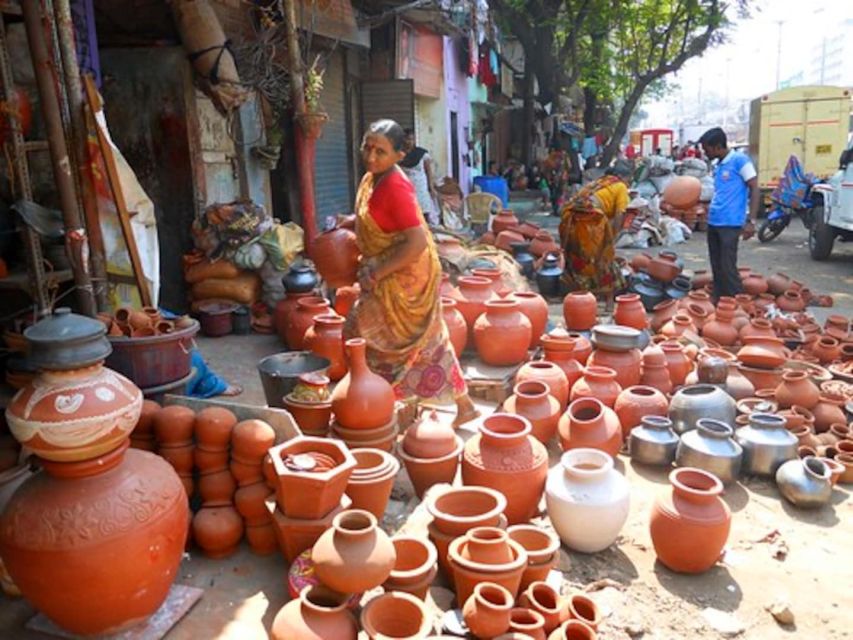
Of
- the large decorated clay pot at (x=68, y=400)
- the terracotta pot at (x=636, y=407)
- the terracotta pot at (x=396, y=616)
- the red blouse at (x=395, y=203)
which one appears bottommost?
the terracotta pot at (x=636, y=407)

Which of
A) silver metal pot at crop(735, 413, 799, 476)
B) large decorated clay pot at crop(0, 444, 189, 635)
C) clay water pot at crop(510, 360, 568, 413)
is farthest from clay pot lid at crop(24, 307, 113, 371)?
silver metal pot at crop(735, 413, 799, 476)

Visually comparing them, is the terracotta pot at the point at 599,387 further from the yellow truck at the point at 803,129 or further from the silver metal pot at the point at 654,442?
the yellow truck at the point at 803,129

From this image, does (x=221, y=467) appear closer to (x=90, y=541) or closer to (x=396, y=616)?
(x=90, y=541)

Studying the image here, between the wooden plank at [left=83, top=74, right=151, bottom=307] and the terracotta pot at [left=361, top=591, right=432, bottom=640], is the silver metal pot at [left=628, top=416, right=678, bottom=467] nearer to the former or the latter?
the terracotta pot at [left=361, top=591, right=432, bottom=640]

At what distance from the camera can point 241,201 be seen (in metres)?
6.42

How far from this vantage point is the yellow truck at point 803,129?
16.0m

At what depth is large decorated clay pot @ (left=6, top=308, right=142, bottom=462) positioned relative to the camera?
2055mm

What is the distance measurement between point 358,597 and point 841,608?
2.07 meters

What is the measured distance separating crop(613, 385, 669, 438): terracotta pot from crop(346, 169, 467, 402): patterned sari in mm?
1180

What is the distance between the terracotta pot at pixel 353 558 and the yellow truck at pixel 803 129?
16.6 metres

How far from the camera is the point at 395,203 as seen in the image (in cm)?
334

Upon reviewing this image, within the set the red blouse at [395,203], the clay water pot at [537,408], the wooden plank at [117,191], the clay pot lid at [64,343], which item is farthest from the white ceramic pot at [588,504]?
the wooden plank at [117,191]

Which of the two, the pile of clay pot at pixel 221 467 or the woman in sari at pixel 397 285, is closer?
the pile of clay pot at pixel 221 467

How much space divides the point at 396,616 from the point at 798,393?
3.54m
